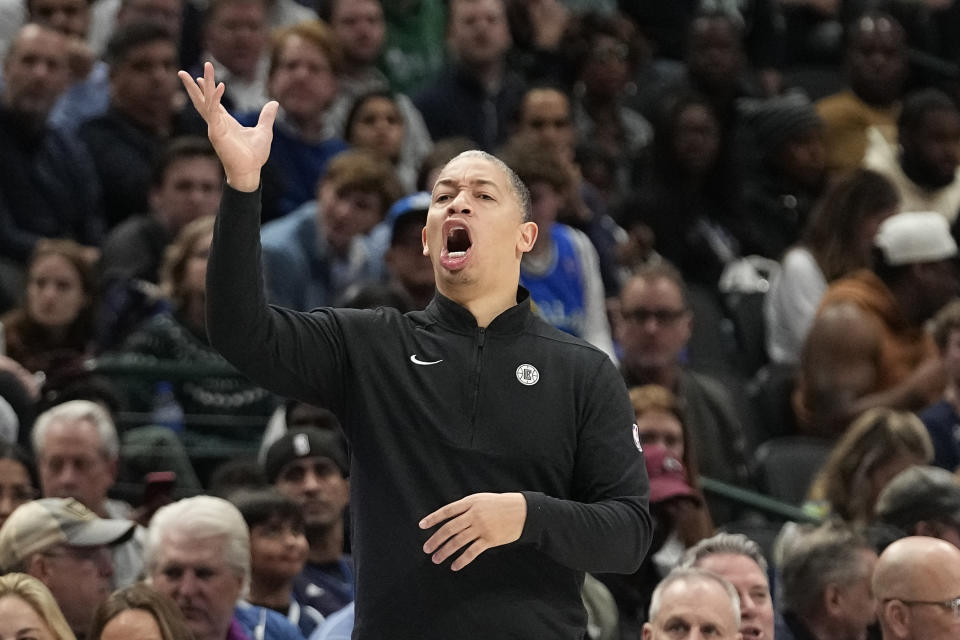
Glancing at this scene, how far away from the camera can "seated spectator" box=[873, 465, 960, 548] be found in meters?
5.74

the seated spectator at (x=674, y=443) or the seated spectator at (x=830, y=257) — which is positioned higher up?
the seated spectator at (x=674, y=443)

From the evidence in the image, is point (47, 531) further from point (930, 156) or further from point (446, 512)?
point (930, 156)

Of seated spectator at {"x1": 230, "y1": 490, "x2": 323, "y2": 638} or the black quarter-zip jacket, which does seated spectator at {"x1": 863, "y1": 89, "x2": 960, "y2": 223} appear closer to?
seated spectator at {"x1": 230, "y1": 490, "x2": 323, "y2": 638}

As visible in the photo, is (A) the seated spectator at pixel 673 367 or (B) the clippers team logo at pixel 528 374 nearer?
(B) the clippers team logo at pixel 528 374

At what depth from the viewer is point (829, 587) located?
561 centimetres

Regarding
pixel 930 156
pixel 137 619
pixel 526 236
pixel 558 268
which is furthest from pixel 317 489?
pixel 930 156

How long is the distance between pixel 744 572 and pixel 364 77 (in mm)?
4486

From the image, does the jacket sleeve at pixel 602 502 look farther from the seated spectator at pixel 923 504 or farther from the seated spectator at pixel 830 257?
the seated spectator at pixel 830 257

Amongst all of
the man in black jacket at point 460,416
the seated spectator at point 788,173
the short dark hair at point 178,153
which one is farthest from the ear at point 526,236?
the seated spectator at point 788,173

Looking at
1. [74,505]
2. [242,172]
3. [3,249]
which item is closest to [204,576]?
[74,505]

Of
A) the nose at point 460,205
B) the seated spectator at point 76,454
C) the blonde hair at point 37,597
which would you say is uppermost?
the nose at point 460,205

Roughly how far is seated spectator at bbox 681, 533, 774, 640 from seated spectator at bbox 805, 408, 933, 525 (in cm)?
102

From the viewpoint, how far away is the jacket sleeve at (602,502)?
3145 millimetres

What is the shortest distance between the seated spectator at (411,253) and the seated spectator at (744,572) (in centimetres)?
175
